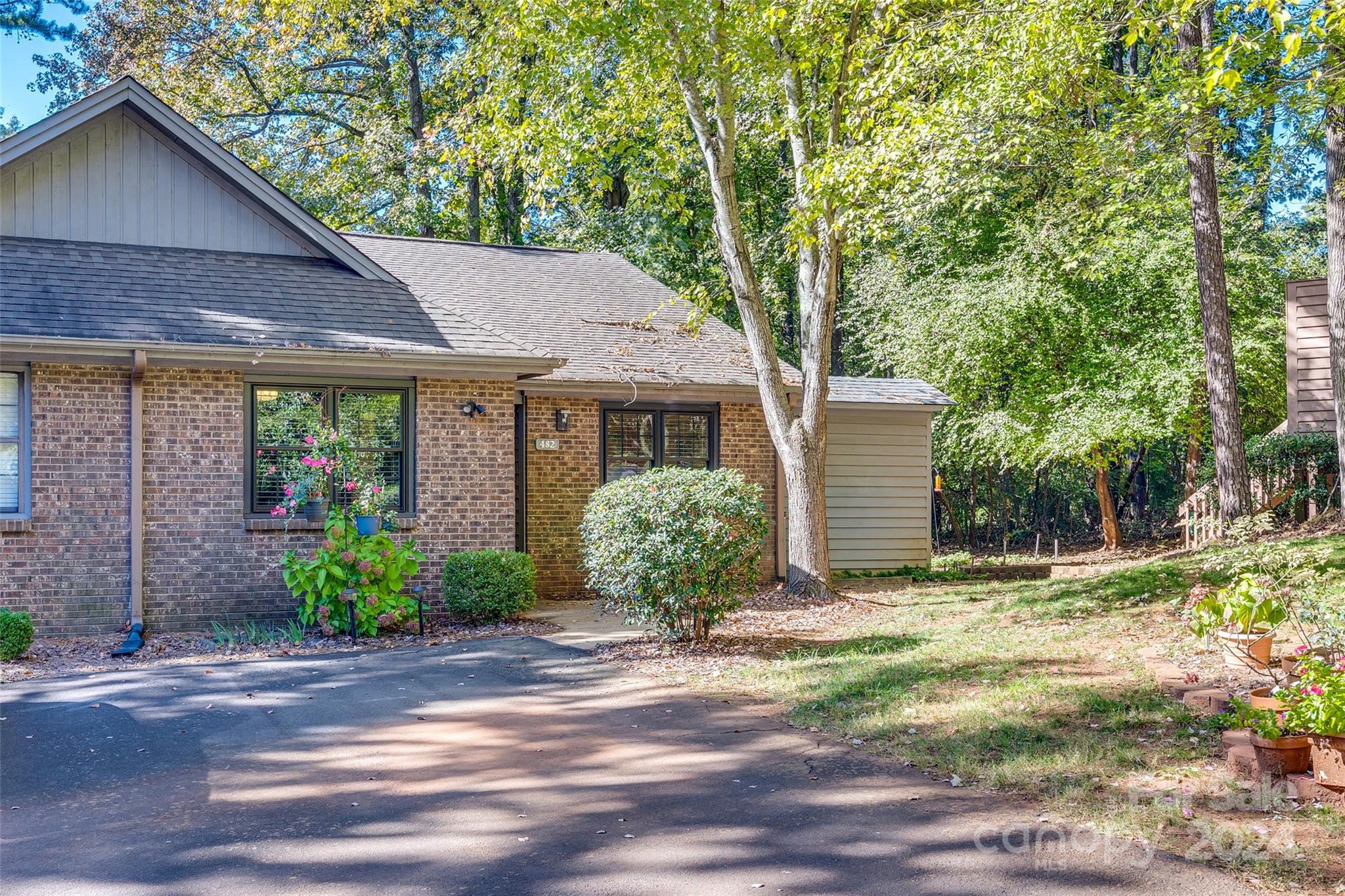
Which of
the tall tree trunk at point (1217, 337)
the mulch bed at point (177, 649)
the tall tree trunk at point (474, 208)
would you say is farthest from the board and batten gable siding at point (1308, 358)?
the tall tree trunk at point (474, 208)

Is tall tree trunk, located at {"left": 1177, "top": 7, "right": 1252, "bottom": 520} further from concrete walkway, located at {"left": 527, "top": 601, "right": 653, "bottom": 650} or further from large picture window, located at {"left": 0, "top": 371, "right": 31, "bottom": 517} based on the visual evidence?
large picture window, located at {"left": 0, "top": 371, "right": 31, "bottom": 517}

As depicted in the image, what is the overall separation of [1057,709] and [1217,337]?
973 cm

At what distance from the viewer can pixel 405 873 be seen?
4.23m

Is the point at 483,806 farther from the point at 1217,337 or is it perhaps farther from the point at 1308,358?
the point at 1308,358

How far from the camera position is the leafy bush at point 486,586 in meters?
10.9

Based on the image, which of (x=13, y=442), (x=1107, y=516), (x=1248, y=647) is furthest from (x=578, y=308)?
(x=1107, y=516)

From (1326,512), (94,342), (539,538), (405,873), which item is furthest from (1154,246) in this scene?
(405,873)

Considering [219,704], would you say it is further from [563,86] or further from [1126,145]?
[1126,145]

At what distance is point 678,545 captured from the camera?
8.81 metres

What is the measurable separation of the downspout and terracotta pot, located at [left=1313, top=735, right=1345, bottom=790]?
9471 mm

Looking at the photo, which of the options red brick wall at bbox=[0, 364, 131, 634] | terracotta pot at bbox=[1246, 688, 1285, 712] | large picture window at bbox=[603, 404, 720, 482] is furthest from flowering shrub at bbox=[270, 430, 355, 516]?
terracotta pot at bbox=[1246, 688, 1285, 712]

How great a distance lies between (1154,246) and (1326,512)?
5.60 meters

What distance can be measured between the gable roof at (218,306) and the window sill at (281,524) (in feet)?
5.67

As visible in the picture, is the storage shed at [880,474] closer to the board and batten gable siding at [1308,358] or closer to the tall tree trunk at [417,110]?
the board and batten gable siding at [1308,358]
